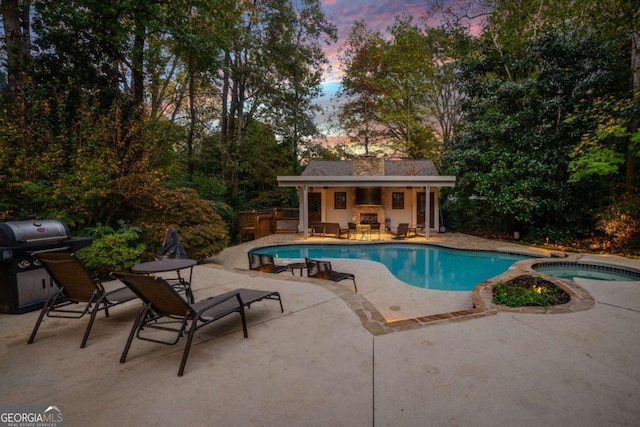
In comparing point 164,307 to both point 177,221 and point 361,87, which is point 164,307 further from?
point 361,87

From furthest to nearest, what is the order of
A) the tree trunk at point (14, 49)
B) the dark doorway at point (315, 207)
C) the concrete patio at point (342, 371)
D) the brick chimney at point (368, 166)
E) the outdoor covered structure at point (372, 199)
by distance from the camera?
the dark doorway at point (315, 207), the outdoor covered structure at point (372, 199), the brick chimney at point (368, 166), the tree trunk at point (14, 49), the concrete patio at point (342, 371)

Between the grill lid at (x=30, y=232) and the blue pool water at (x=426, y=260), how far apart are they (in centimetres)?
570

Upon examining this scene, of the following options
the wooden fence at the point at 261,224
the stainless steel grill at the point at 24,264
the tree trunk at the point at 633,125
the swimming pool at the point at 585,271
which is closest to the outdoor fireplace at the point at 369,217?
the wooden fence at the point at 261,224

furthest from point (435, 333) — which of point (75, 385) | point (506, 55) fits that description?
point (506, 55)

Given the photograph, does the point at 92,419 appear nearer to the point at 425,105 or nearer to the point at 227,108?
the point at 227,108

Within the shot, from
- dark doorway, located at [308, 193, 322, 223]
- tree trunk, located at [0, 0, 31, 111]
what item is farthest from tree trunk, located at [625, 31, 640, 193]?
tree trunk, located at [0, 0, 31, 111]

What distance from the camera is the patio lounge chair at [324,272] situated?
6.38 metres

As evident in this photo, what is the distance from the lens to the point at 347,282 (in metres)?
6.99

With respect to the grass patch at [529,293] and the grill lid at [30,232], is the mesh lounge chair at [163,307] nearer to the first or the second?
the grill lid at [30,232]

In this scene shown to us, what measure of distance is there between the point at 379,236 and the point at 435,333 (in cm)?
1139

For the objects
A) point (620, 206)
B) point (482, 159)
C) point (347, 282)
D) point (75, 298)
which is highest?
point (482, 159)

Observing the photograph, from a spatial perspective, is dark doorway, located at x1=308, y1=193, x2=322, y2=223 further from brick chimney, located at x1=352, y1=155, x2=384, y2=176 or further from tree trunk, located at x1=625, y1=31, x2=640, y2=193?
tree trunk, located at x1=625, y1=31, x2=640, y2=193

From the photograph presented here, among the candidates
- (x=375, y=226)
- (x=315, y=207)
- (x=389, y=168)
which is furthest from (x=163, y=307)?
(x=389, y=168)

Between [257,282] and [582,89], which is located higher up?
[582,89]
